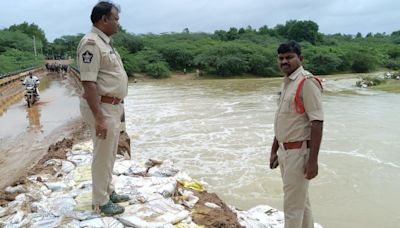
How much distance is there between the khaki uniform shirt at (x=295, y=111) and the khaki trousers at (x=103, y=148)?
4.65ft

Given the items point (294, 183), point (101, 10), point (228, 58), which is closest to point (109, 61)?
point (101, 10)

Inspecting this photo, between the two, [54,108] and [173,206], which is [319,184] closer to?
[173,206]

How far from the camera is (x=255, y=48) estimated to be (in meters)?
52.3

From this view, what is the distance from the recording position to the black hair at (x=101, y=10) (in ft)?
11.5

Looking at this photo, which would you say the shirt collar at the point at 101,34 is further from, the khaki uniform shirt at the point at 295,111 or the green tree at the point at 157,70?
the green tree at the point at 157,70

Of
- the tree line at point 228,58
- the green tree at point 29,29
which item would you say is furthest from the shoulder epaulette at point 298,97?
the green tree at point 29,29

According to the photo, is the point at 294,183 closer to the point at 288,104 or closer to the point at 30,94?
the point at 288,104

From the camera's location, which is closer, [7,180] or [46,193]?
[46,193]

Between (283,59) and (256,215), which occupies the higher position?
(283,59)

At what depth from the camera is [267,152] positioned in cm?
1094

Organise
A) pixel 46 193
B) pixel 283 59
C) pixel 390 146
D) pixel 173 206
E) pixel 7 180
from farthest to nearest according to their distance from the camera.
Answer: pixel 390 146
pixel 7 180
pixel 46 193
pixel 173 206
pixel 283 59

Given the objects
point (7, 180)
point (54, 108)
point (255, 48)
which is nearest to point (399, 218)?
point (7, 180)

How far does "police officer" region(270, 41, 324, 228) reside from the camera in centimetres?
311

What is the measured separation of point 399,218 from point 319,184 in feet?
6.10
